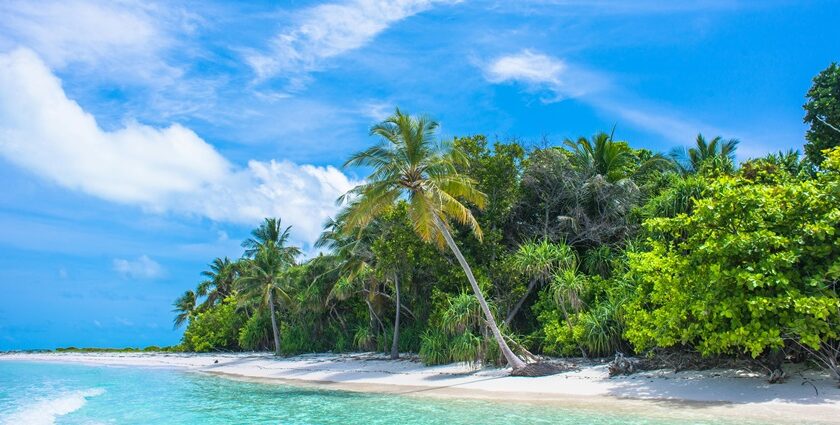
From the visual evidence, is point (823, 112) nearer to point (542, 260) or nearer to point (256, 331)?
point (542, 260)

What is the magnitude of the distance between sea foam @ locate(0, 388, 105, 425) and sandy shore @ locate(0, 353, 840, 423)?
19.8ft

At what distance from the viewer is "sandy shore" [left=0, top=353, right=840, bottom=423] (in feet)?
34.2

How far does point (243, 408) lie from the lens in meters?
14.1

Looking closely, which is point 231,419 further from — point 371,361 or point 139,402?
point 371,361

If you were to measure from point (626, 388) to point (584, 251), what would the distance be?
29.1 feet

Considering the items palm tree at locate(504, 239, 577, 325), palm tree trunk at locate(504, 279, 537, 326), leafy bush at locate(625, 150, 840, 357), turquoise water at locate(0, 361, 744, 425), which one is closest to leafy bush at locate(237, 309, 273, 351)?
turquoise water at locate(0, 361, 744, 425)

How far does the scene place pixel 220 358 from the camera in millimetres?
33469

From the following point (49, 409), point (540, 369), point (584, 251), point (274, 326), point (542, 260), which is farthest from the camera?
point (274, 326)

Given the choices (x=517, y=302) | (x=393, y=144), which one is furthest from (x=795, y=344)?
(x=393, y=144)

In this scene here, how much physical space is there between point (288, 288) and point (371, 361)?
35.3ft

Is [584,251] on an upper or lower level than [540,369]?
upper

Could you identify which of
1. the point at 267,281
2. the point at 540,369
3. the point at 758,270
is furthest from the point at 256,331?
the point at 758,270

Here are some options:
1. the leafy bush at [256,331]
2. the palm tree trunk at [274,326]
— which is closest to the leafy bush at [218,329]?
the leafy bush at [256,331]

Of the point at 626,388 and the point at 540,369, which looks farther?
the point at 540,369
